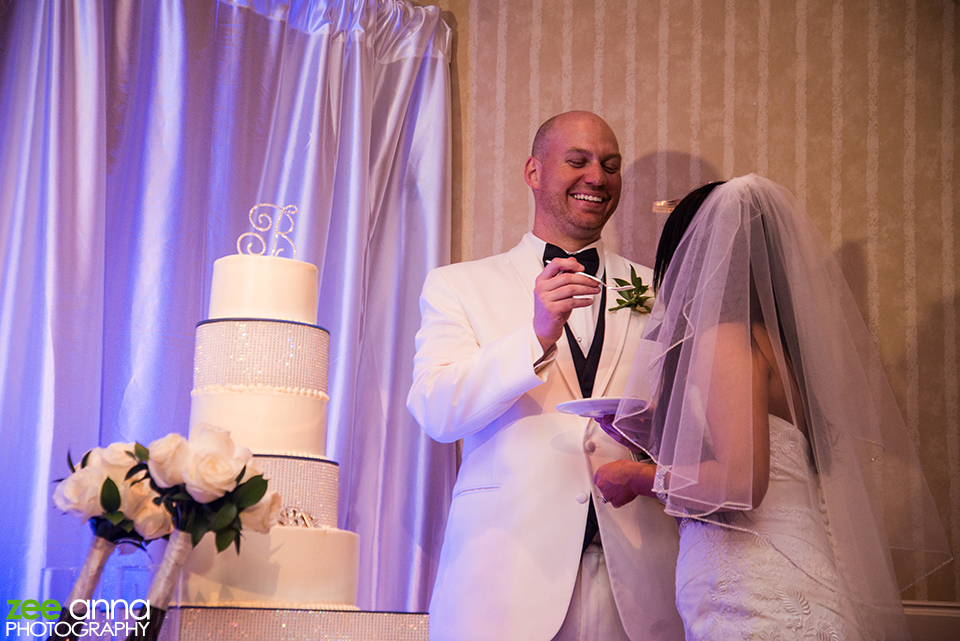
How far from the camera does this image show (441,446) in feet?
11.2

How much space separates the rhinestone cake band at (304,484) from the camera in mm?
2170

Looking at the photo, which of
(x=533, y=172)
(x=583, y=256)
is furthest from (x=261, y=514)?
(x=533, y=172)

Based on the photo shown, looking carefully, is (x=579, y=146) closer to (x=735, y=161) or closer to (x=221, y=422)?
(x=735, y=161)

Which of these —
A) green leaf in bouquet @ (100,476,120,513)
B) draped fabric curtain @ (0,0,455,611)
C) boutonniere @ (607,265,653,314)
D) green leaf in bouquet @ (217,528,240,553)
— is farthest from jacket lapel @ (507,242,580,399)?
green leaf in bouquet @ (100,476,120,513)

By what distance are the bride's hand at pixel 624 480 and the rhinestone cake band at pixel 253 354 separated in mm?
811

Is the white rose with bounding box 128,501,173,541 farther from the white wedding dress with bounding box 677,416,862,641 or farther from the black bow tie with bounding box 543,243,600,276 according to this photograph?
the black bow tie with bounding box 543,243,600,276

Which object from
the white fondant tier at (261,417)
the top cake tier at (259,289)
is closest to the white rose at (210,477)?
the white fondant tier at (261,417)

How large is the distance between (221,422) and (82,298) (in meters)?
0.88

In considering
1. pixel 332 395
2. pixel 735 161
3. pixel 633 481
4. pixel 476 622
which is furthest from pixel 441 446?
pixel 735 161

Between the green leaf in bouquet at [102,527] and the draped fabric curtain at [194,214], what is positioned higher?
the draped fabric curtain at [194,214]

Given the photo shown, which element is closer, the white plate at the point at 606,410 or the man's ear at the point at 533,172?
the white plate at the point at 606,410

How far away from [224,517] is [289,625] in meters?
0.45

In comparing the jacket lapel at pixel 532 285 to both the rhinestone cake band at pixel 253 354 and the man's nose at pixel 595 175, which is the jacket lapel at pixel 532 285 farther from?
the rhinestone cake band at pixel 253 354

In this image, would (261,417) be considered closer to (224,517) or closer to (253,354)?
(253,354)
